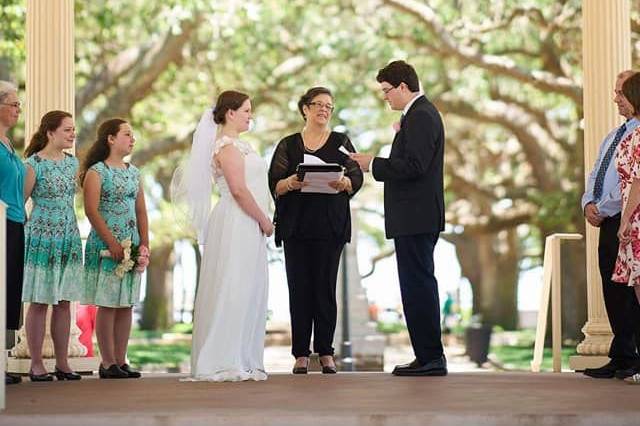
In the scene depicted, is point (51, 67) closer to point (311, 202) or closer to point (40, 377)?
point (311, 202)

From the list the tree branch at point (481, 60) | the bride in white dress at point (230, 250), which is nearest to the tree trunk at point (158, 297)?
the tree branch at point (481, 60)

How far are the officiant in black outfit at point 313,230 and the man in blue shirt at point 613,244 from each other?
156 centimetres

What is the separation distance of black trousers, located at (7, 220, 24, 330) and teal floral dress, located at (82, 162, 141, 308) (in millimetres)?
735

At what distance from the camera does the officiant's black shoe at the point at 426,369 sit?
7.93 metres

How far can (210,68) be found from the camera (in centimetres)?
2020

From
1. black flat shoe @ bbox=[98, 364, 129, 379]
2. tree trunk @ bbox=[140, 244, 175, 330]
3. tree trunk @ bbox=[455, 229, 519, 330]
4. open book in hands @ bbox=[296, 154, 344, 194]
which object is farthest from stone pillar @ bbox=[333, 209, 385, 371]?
tree trunk @ bbox=[140, 244, 175, 330]

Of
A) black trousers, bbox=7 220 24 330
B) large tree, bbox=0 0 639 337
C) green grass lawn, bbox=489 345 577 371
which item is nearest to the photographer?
black trousers, bbox=7 220 24 330

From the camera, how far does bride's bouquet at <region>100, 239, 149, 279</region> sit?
814cm

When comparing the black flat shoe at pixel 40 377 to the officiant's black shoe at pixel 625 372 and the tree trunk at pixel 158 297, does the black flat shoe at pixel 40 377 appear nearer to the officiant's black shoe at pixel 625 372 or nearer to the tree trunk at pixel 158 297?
the officiant's black shoe at pixel 625 372

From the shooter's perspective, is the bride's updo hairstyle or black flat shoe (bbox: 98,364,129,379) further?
black flat shoe (bbox: 98,364,129,379)

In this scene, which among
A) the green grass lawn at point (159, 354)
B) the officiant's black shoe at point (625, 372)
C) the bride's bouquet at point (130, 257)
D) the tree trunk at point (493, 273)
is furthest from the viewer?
the tree trunk at point (493, 273)

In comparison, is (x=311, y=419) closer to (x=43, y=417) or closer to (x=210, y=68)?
(x=43, y=417)

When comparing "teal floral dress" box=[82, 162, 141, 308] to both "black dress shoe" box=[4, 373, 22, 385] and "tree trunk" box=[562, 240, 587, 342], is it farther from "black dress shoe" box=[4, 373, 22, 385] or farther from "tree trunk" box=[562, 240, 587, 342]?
"tree trunk" box=[562, 240, 587, 342]

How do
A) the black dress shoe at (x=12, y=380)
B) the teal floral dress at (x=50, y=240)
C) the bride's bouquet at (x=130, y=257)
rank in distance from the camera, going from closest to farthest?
the black dress shoe at (x=12, y=380), the teal floral dress at (x=50, y=240), the bride's bouquet at (x=130, y=257)
